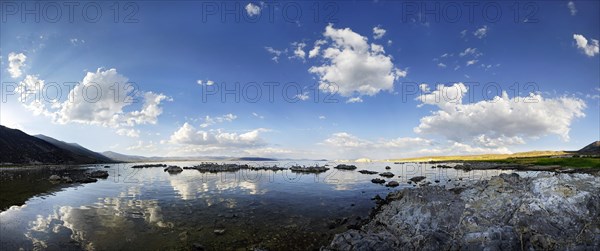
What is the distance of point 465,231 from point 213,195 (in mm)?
37910

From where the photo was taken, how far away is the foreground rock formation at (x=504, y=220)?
17.6m

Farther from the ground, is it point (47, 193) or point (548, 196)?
point (548, 196)

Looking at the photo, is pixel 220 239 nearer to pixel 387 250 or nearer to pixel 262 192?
pixel 387 250

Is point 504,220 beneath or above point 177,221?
above

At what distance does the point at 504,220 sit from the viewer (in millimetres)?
20000

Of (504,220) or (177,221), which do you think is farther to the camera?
(177,221)

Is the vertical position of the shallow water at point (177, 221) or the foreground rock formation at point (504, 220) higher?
the foreground rock formation at point (504, 220)

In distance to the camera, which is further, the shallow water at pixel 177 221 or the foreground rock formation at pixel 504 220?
the shallow water at pixel 177 221

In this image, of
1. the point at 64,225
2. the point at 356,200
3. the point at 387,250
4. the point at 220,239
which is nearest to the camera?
the point at 387,250

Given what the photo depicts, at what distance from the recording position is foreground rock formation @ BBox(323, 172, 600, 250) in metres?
17.6

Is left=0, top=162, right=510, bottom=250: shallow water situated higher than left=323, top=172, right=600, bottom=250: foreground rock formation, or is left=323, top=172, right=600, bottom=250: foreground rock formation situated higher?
left=323, top=172, right=600, bottom=250: foreground rock formation

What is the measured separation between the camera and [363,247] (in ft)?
61.7

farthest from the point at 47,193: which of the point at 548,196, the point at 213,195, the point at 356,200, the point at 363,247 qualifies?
the point at 548,196

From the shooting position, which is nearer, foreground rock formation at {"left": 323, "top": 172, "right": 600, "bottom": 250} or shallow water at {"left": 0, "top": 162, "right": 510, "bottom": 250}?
foreground rock formation at {"left": 323, "top": 172, "right": 600, "bottom": 250}
